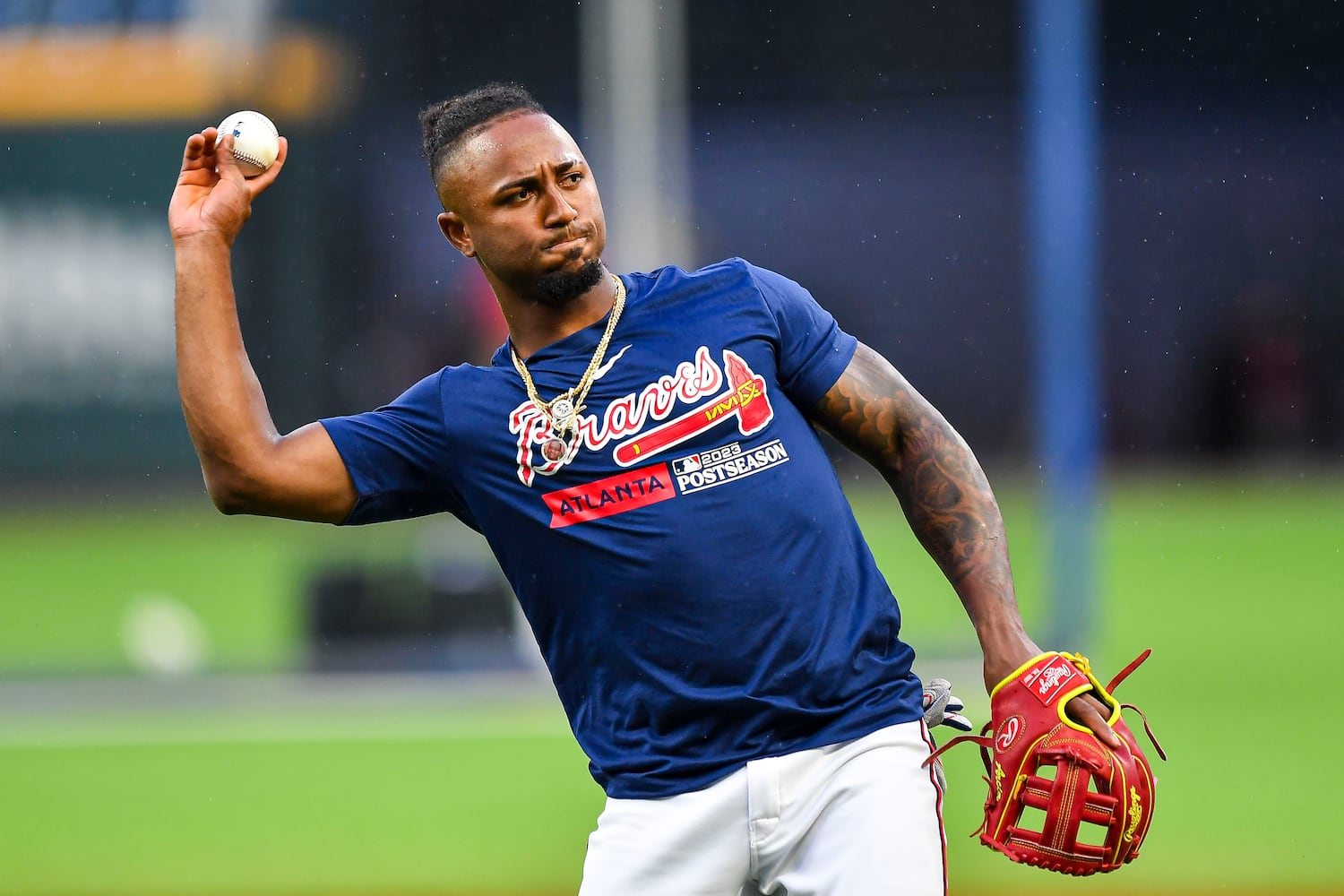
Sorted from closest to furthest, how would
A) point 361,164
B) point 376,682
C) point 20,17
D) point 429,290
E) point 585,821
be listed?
point 585,821 → point 376,682 → point 20,17 → point 361,164 → point 429,290

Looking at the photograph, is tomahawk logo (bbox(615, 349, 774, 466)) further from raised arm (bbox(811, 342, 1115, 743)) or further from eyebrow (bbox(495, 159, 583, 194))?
eyebrow (bbox(495, 159, 583, 194))

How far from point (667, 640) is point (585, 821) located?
545cm

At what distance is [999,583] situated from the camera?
3729 millimetres

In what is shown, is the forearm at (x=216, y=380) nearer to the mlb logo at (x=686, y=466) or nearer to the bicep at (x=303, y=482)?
the bicep at (x=303, y=482)

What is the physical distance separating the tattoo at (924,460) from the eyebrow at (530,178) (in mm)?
732

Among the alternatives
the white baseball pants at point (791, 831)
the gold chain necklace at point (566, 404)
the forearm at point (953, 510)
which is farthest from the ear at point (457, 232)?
the white baseball pants at point (791, 831)

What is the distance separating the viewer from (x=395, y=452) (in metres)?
3.76

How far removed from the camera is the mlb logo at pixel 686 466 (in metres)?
3.61

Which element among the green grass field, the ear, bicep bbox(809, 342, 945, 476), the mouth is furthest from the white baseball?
the green grass field

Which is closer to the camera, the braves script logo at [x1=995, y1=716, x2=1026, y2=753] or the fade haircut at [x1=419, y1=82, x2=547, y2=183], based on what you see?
the braves script logo at [x1=995, y1=716, x2=1026, y2=753]

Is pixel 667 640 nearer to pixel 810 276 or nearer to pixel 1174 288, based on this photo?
pixel 810 276

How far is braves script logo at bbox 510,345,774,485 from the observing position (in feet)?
11.9

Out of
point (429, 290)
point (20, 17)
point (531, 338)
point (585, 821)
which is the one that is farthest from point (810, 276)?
point (531, 338)

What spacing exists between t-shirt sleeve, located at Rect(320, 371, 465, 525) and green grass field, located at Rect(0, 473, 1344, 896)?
160 inches
